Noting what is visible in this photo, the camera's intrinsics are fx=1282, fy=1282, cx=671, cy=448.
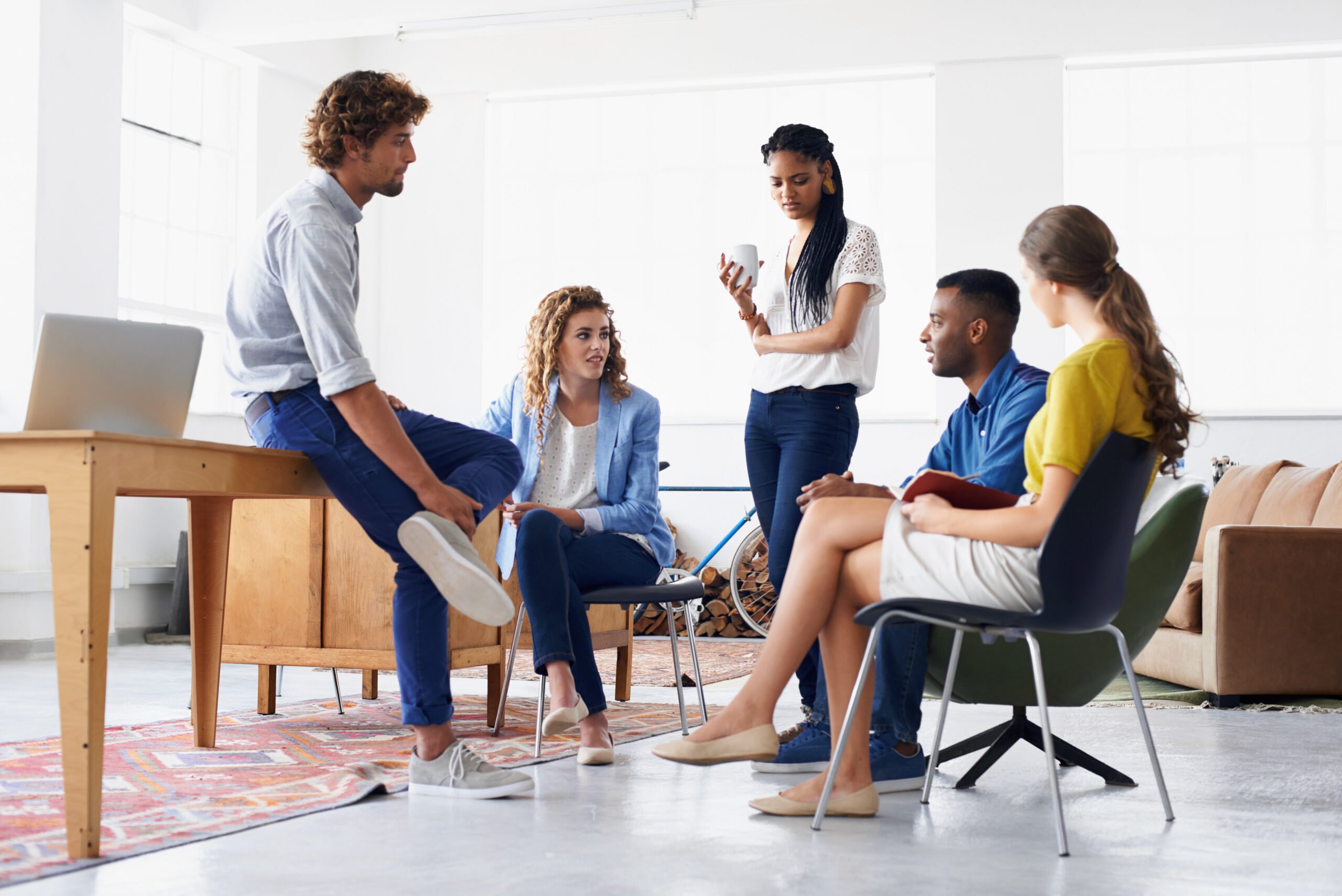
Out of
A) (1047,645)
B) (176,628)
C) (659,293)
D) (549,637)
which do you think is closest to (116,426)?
(549,637)

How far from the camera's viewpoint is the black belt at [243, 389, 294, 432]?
7.45 ft

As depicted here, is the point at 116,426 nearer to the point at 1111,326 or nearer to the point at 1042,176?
the point at 1111,326

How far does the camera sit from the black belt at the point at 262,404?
227 centimetres

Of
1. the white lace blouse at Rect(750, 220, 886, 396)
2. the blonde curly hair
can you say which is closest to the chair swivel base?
the white lace blouse at Rect(750, 220, 886, 396)

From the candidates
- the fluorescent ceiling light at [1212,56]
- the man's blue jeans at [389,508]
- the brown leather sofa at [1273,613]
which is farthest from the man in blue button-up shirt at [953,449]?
the fluorescent ceiling light at [1212,56]

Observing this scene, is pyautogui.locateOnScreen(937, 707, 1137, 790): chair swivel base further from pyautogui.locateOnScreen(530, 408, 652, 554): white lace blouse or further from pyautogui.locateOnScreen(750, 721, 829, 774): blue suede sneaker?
pyautogui.locateOnScreen(530, 408, 652, 554): white lace blouse

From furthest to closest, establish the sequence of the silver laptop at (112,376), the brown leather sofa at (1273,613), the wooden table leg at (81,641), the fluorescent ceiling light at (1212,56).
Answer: the fluorescent ceiling light at (1212,56)
the brown leather sofa at (1273,613)
the silver laptop at (112,376)
the wooden table leg at (81,641)

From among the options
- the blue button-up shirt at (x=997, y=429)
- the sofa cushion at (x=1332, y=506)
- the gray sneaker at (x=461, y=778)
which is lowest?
the gray sneaker at (x=461, y=778)

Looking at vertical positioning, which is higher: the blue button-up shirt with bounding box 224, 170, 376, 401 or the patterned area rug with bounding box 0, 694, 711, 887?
the blue button-up shirt with bounding box 224, 170, 376, 401

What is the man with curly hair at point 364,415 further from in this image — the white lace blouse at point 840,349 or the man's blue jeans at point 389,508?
the white lace blouse at point 840,349

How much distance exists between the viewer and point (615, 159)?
771 cm

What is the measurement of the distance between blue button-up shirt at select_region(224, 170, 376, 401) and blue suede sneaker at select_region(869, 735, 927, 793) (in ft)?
3.73

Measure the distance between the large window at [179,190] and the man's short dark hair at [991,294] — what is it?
481cm

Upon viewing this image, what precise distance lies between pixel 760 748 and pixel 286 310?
112 cm
